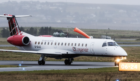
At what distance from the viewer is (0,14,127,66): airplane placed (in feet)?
129

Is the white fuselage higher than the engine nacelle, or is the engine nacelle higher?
the engine nacelle

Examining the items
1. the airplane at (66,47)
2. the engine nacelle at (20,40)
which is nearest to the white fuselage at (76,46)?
the airplane at (66,47)

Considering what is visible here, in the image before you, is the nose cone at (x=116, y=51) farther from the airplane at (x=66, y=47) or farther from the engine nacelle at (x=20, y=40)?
the engine nacelle at (x=20, y=40)

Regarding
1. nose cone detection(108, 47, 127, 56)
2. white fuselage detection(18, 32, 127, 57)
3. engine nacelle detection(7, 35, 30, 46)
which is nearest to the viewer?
nose cone detection(108, 47, 127, 56)

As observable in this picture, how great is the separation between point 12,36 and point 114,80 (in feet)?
81.6

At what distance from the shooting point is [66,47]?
42812mm

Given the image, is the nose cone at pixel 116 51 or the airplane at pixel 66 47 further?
the airplane at pixel 66 47

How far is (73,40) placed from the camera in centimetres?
4269

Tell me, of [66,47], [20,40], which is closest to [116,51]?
[66,47]

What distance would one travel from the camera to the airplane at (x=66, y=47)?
39219mm

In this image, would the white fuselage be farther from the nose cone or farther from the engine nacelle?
the engine nacelle

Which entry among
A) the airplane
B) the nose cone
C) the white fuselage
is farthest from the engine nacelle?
the nose cone

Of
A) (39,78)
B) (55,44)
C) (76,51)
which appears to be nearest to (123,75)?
(39,78)

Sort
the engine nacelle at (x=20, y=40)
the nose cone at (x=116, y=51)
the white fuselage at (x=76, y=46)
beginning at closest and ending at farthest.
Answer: the nose cone at (x=116, y=51) → the white fuselage at (x=76, y=46) → the engine nacelle at (x=20, y=40)
